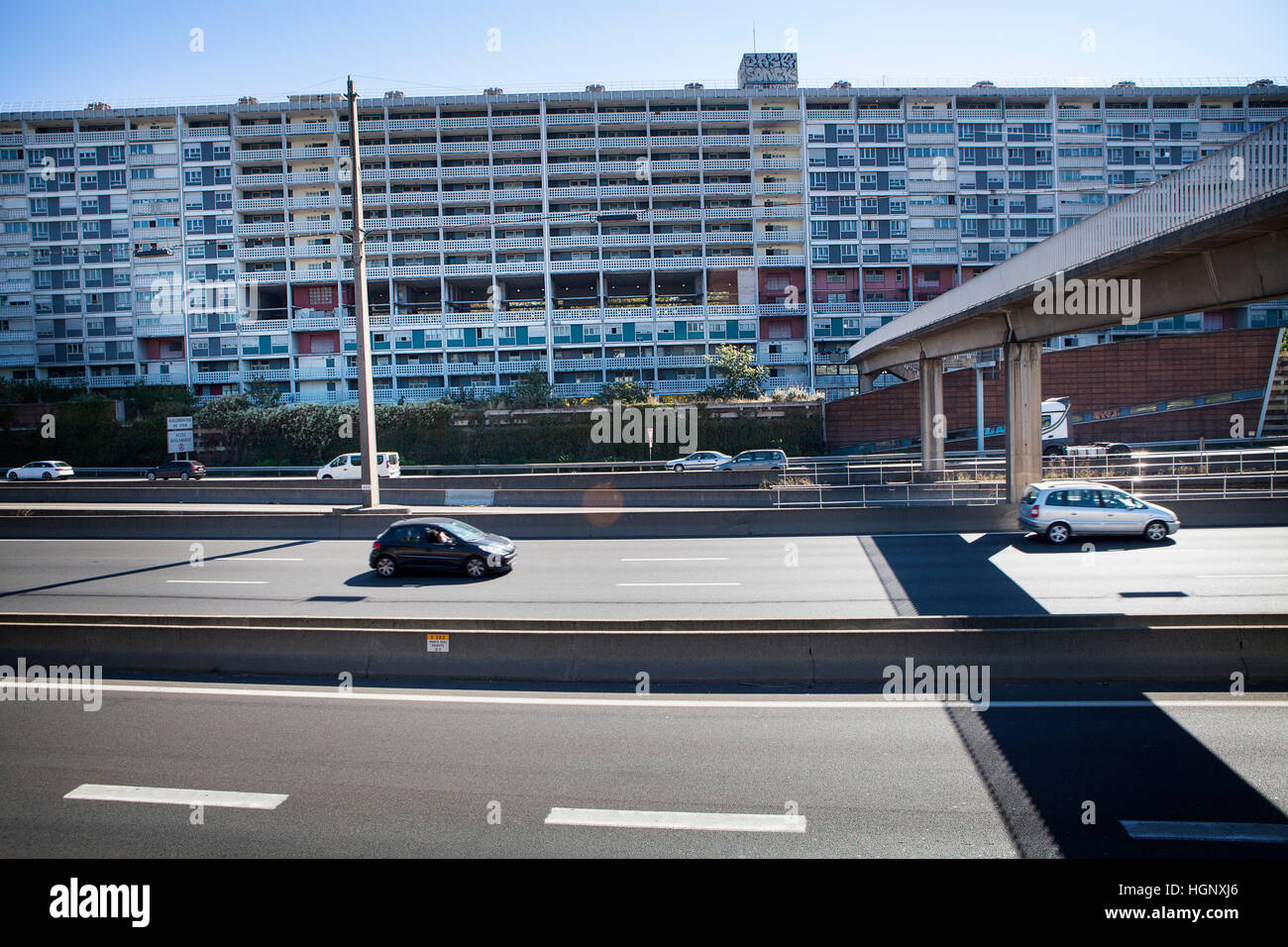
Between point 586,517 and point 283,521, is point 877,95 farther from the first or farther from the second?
point 283,521

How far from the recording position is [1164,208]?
15.3 m

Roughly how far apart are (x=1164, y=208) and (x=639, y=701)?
1505 centimetres

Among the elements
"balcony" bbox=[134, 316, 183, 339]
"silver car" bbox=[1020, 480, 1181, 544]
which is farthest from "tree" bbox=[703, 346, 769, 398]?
"balcony" bbox=[134, 316, 183, 339]

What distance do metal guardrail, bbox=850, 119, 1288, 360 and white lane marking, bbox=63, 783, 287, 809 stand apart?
53.5ft

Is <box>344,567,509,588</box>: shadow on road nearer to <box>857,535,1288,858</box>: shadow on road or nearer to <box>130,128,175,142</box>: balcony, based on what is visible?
<box>857,535,1288,858</box>: shadow on road

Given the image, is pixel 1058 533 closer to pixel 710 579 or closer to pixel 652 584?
pixel 710 579

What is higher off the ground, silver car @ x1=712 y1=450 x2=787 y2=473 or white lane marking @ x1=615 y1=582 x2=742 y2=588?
silver car @ x1=712 y1=450 x2=787 y2=473

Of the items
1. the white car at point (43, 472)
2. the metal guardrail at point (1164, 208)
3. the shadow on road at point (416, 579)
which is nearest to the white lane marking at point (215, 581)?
the shadow on road at point (416, 579)

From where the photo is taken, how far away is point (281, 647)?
941 cm

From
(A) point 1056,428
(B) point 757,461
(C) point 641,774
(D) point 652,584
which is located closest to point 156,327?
(B) point 757,461

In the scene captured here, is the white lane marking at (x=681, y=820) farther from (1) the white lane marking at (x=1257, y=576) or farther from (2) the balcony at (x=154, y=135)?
(2) the balcony at (x=154, y=135)

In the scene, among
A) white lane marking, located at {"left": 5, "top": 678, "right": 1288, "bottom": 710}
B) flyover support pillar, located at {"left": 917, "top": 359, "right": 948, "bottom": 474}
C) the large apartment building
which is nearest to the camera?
white lane marking, located at {"left": 5, "top": 678, "right": 1288, "bottom": 710}

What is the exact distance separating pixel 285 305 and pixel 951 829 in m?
71.7

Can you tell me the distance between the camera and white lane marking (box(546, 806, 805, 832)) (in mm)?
5588
